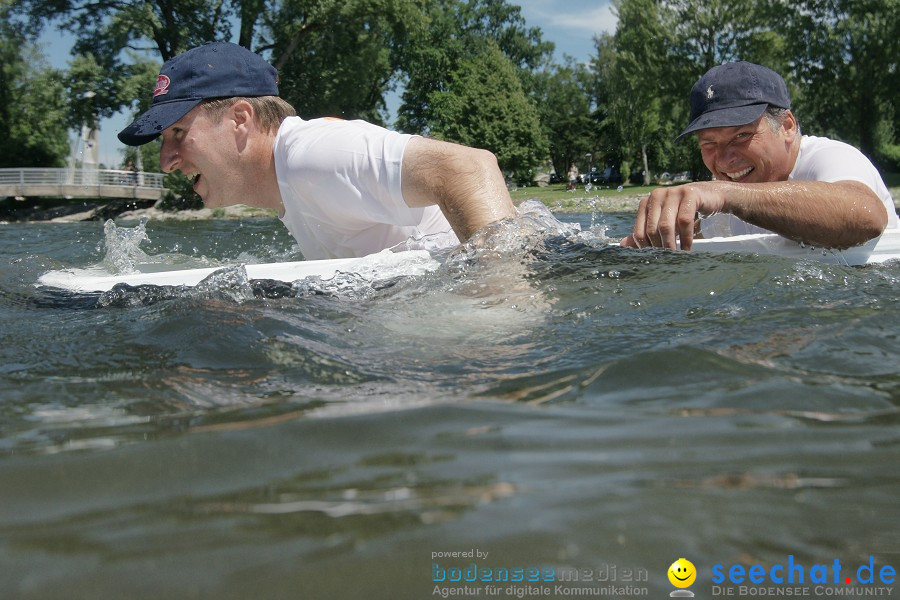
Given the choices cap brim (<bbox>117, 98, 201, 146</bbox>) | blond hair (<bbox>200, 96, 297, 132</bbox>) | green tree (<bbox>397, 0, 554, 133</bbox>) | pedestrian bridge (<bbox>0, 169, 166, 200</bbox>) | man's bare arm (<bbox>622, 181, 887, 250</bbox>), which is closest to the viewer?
man's bare arm (<bbox>622, 181, 887, 250</bbox>)

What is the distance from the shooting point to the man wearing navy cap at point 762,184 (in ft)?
8.77

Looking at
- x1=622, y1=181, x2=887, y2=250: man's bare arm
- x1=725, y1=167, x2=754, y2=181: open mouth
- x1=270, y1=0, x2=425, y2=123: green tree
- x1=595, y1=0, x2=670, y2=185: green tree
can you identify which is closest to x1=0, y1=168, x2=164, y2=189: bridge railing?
x1=270, y1=0, x2=425, y2=123: green tree

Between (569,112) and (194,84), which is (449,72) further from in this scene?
(194,84)

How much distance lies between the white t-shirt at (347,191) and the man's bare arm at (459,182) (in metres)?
0.07

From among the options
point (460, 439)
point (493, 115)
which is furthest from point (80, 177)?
point (460, 439)

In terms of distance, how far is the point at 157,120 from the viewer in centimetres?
302

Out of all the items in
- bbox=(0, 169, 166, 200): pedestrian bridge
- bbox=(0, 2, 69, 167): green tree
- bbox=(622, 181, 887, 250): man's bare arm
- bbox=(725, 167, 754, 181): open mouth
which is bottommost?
bbox=(622, 181, 887, 250): man's bare arm

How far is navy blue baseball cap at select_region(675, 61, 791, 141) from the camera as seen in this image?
347 cm

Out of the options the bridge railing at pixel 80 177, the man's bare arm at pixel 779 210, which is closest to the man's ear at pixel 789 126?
the man's bare arm at pixel 779 210

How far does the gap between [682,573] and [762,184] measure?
212 cm

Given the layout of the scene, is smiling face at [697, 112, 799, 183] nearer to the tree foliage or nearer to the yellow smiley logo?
the yellow smiley logo

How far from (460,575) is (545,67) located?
6284 centimetres

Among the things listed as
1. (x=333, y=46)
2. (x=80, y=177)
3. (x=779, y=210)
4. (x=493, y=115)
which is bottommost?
(x=779, y=210)

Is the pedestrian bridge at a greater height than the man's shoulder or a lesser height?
greater
